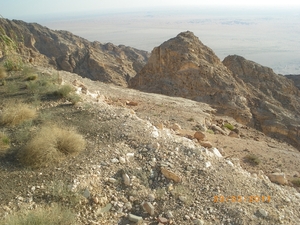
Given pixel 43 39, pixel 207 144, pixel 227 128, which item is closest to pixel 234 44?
pixel 43 39

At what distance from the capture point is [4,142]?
5.59 meters

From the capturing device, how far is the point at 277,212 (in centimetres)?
488

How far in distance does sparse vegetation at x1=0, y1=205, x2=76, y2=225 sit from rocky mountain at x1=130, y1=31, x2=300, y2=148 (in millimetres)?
16867

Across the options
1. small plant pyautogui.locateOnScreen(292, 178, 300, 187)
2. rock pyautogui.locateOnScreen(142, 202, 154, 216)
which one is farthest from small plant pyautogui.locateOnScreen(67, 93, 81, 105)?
small plant pyautogui.locateOnScreen(292, 178, 300, 187)

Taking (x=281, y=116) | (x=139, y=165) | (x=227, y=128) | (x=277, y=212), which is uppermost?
(x=139, y=165)

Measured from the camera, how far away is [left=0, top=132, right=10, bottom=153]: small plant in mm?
5461

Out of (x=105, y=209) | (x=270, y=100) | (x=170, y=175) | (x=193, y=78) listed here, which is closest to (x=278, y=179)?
(x=170, y=175)

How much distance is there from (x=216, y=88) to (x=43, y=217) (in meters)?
19.0

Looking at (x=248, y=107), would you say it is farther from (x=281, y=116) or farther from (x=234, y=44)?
(x=234, y=44)

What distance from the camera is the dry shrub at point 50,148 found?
5.07 m

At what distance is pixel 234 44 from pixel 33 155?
287 ft

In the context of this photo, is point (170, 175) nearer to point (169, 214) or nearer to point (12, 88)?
point (169, 214)

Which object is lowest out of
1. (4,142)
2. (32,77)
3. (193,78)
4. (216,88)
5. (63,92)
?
(216,88)

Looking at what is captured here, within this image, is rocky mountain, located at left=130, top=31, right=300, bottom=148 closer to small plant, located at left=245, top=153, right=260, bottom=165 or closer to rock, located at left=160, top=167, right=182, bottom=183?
small plant, located at left=245, top=153, right=260, bottom=165
